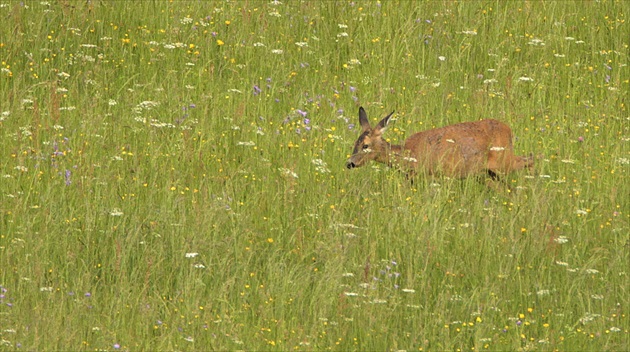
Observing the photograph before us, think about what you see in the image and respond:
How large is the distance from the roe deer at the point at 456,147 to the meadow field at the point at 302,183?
18cm

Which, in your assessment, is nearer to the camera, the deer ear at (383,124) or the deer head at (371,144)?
the deer head at (371,144)

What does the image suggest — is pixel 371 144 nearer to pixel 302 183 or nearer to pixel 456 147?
pixel 456 147

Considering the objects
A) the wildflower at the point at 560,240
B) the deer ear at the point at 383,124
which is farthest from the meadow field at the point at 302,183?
the deer ear at the point at 383,124

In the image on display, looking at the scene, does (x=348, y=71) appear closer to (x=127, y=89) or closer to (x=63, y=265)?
(x=127, y=89)

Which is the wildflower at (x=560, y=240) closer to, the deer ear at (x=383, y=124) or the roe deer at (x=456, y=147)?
the roe deer at (x=456, y=147)

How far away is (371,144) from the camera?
28.8 ft

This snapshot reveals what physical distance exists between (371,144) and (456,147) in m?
0.66

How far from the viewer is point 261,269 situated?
6.23 m

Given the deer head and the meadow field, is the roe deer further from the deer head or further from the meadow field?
the meadow field

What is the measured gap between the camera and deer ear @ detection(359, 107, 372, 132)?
9044 mm

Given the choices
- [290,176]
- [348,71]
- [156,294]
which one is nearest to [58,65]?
[348,71]

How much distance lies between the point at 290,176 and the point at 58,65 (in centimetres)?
339

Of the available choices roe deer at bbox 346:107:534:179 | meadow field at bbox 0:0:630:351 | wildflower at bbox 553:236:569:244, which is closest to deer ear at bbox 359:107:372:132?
roe deer at bbox 346:107:534:179

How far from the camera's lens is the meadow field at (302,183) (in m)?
5.54
